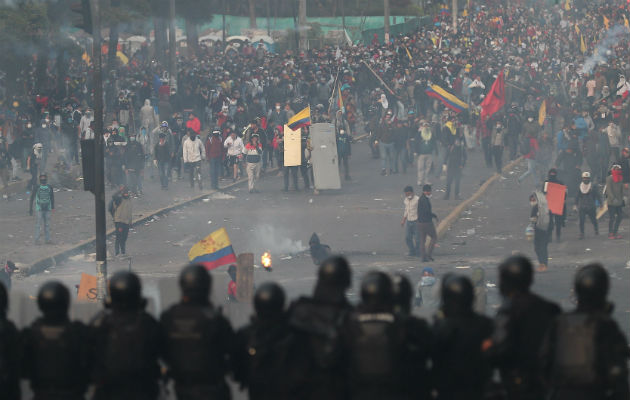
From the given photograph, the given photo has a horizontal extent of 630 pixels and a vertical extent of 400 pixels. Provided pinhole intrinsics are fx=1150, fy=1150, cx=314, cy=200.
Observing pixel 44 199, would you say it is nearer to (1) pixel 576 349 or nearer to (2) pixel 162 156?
(2) pixel 162 156

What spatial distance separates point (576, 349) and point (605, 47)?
3968cm

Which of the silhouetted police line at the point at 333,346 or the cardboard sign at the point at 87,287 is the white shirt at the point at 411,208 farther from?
the silhouetted police line at the point at 333,346

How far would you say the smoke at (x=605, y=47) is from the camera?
39944 mm

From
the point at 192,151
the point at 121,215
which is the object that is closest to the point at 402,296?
the point at 121,215

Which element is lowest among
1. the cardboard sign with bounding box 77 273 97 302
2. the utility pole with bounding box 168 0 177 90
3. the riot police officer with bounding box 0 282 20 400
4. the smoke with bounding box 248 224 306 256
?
the smoke with bounding box 248 224 306 256

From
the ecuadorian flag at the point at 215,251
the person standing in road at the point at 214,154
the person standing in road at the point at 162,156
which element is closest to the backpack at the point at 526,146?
the person standing in road at the point at 214,154

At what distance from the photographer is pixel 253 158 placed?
85.3 ft

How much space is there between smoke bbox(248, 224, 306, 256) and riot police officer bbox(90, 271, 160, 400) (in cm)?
1462

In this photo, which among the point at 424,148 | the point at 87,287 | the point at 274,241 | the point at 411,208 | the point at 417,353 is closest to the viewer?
the point at 417,353

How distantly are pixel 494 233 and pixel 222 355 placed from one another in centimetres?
1652

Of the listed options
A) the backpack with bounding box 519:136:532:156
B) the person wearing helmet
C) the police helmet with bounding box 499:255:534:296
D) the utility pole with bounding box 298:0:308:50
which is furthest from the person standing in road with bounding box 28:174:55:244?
the utility pole with bounding box 298:0:308:50

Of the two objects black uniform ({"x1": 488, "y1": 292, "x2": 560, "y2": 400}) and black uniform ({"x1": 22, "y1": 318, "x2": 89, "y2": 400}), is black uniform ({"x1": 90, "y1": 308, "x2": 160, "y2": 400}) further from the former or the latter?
black uniform ({"x1": 488, "y1": 292, "x2": 560, "y2": 400})

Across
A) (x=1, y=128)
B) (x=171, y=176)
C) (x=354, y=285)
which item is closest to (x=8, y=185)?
(x=1, y=128)

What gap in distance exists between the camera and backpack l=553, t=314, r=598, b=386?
5785 mm
